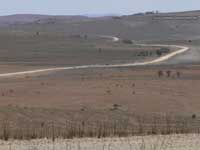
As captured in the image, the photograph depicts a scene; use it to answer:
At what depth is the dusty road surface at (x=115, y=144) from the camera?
1786cm

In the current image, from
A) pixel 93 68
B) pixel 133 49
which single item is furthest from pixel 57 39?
pixel 93 68

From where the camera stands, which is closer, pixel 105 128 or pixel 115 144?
pixel 115 144

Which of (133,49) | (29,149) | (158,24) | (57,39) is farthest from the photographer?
(158,24)

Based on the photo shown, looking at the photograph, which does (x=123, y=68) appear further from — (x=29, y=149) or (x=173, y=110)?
(x=29, y=149)

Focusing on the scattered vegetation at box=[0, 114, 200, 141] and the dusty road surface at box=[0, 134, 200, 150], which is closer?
the dusty road surface at box=[0, 134, 200, 150]

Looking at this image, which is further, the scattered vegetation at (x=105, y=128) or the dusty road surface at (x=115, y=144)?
the scattered vegetation at (x=105, y=128)

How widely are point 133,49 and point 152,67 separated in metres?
30.2

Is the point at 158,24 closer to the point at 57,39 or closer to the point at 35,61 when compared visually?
the point at 57,39

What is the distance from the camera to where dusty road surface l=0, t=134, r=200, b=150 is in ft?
58.6

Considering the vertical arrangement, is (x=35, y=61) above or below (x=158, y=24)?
below

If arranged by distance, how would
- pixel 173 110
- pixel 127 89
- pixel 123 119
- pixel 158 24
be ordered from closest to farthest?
pixel 123 119, pixel 173 110, pixel 127 89, pixel 158 24

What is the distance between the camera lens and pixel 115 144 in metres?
18.7

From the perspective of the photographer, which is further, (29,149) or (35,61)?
(35,61)

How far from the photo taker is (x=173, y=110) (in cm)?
3494
